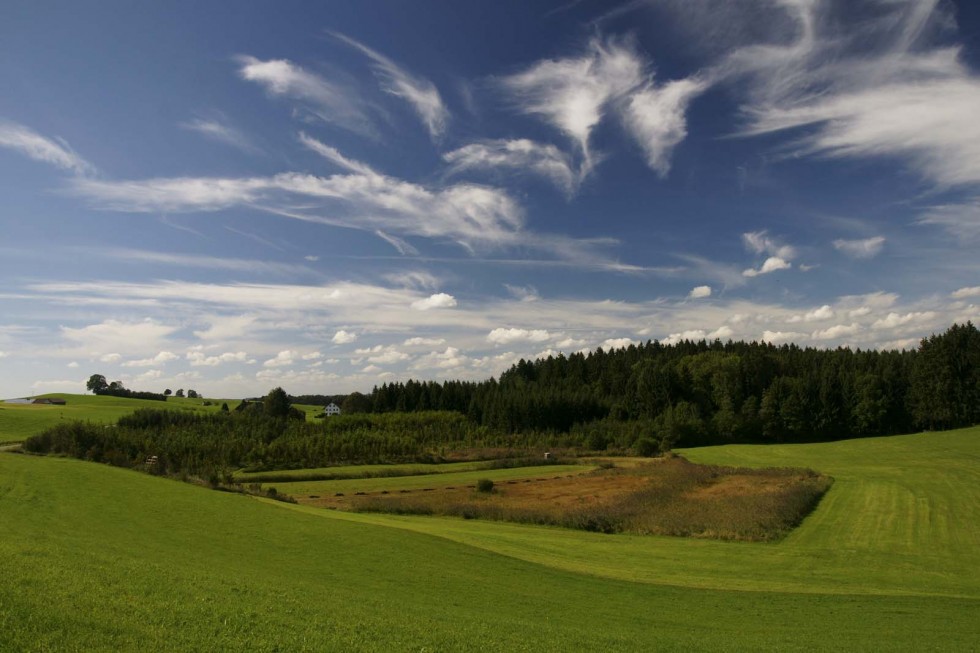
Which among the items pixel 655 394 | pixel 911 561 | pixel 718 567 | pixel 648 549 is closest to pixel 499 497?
pixel 648 549

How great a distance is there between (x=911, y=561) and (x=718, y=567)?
998 cm

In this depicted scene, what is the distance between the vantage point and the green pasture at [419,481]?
198 ft

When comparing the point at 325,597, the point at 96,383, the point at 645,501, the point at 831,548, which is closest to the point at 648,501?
the point at 645,501

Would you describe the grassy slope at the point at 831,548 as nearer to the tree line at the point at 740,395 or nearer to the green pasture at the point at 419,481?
the green pasture at the point at 419,481

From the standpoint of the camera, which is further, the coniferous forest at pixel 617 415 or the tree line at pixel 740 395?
the tree line at pixel 740 395

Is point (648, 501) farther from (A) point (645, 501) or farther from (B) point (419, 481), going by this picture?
(B) point (419, 481)

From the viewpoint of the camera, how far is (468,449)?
315ft

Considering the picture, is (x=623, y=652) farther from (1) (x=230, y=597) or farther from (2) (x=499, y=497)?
(2) (x=499, y=497)

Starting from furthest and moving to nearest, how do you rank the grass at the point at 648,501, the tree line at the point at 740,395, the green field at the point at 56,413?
the tree line at the point at 740,395
the green field at the point at 56,413
the grass at the point at 648,501

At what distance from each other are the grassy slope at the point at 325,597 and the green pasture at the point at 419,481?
3180cm

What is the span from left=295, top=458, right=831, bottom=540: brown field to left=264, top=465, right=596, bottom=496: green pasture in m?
2.28

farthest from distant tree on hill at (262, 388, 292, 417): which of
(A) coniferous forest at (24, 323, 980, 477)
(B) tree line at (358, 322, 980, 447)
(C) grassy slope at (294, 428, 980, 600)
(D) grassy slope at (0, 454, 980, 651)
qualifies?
(D) grassy slope at (0, 454, 980, 651)

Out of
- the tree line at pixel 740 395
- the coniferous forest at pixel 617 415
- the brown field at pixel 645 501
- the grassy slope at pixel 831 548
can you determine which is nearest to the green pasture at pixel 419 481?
the brown field at pixel 645 501

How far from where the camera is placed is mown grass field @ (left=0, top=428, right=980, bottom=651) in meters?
11.2
